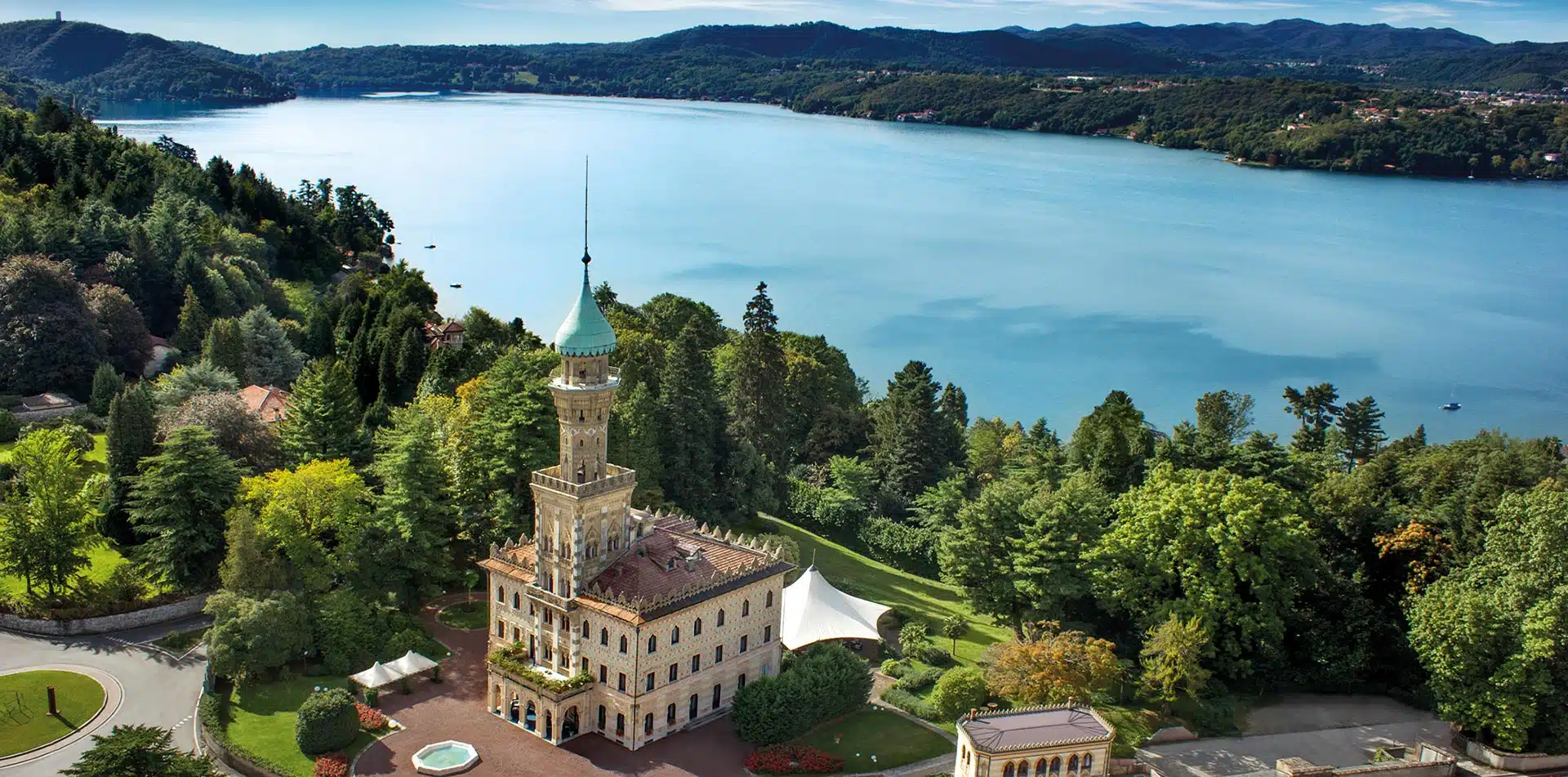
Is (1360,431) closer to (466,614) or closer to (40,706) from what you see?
(466,614)

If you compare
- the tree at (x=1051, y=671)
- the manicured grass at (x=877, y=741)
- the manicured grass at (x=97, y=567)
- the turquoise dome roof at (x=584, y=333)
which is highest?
the turquoise dome roof at (x=584, y=333)

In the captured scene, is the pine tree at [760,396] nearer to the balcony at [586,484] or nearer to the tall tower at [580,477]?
the balcony at [586,484]

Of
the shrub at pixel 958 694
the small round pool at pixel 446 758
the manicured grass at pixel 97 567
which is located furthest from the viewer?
→ the manicured grass at pixel 97 567

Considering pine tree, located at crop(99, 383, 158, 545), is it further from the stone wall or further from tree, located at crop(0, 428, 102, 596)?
the stone wall

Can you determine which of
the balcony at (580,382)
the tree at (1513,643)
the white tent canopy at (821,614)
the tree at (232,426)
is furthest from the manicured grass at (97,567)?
the tree at (1513,643)

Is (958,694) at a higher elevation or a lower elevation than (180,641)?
higher

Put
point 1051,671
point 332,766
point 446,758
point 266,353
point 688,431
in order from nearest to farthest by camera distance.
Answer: point 332,766 → point 446,758 → point 1051,671 → point 688,431 → point 266,353

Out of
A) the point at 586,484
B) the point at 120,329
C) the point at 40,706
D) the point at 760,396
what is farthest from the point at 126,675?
the point at 760,396
